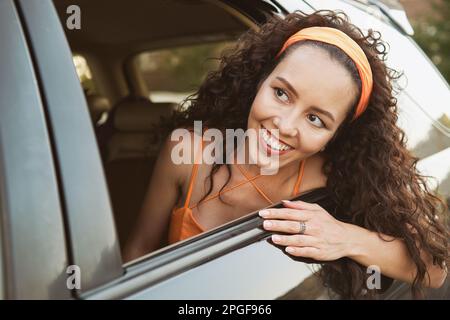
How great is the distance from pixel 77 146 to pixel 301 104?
0.71 m

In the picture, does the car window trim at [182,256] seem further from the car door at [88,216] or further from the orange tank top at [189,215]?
the orange tank top at [189,215]

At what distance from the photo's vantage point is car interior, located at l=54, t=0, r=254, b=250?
9.38 feet

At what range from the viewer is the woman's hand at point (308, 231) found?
146 cm

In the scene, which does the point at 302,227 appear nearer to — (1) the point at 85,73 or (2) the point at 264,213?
(2) the point at 264,213

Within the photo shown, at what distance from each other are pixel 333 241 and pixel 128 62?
296 cm

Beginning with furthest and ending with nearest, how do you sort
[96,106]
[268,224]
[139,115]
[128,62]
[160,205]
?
[128,62] → [96,106] → [139,115] → [160,205] → [268,224]

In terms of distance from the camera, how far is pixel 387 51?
2.05 m

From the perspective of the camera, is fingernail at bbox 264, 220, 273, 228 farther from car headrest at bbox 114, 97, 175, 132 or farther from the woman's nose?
car headrest at bbox 114, 97, 175, 132

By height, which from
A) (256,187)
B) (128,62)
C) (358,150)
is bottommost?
(128,62)

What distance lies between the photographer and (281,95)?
174 cm

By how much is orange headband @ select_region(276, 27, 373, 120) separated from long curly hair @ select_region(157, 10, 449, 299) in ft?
0.06

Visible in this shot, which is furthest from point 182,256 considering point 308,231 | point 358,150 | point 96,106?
point 96,106

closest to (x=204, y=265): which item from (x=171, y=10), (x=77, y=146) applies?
(x=77, y=146)
